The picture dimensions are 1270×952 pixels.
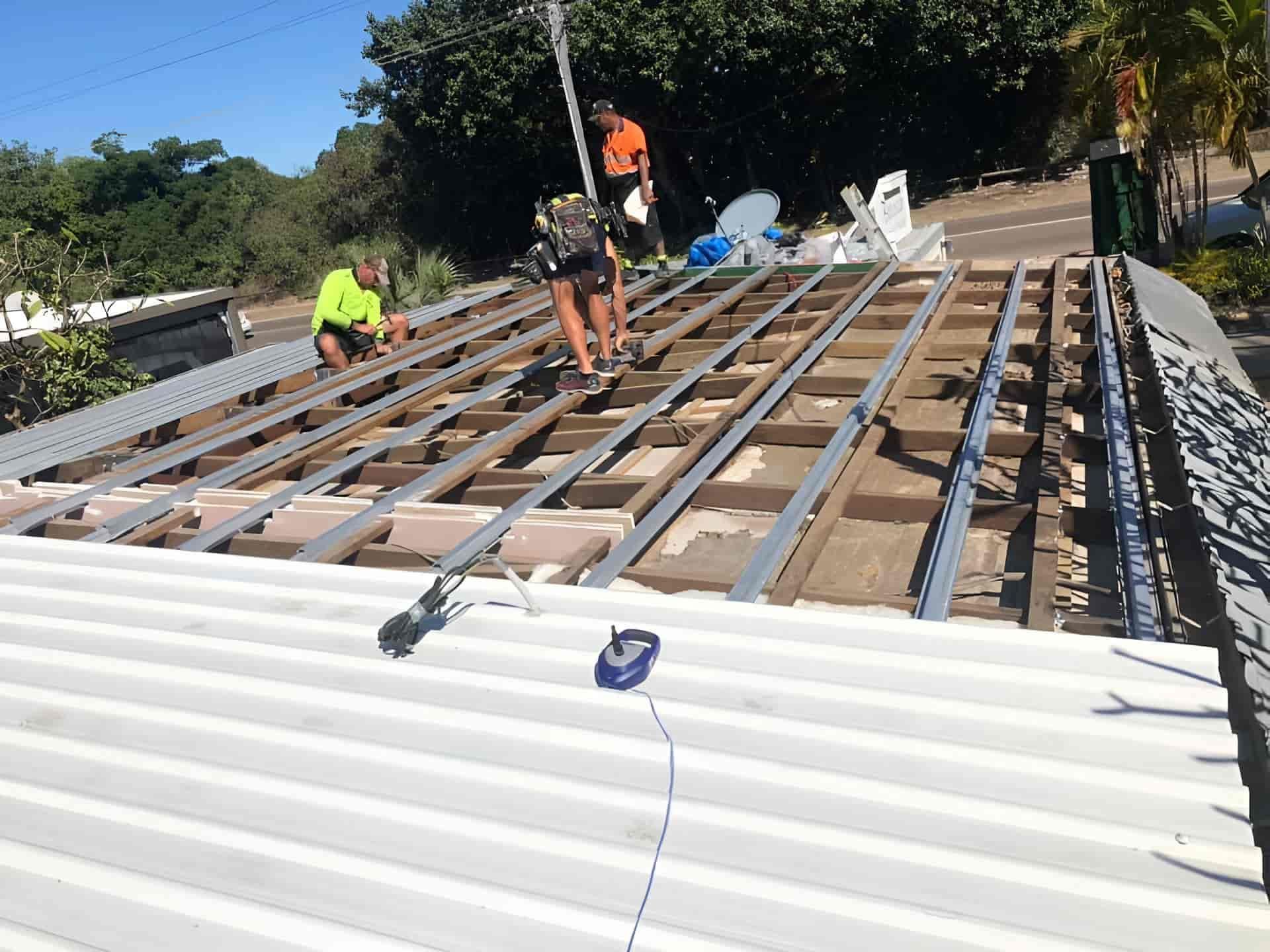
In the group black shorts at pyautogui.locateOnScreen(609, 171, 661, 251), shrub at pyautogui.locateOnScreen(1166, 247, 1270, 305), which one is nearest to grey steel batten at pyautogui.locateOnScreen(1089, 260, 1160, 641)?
black shorts at pyautogui.locateOnScreen(609, 171, 661, 251)

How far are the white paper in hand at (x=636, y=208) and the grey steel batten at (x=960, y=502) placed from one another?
4.52m

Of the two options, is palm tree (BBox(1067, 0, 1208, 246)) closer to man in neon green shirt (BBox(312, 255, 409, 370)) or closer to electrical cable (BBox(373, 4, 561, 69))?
man in neon green shirt (BBox(312, 255, 409, 370))

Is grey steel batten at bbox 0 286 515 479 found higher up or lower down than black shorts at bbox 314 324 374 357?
lower down

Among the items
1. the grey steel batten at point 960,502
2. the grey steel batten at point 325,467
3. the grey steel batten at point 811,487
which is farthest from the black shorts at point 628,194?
the grey steel batten at point 960,502

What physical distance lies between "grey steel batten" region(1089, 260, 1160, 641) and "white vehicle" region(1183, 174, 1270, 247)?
9617 millimetres

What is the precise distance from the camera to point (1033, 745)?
2062 mm

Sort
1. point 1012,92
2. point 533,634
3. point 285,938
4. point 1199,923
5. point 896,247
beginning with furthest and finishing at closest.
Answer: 1. point 1012,92
2. point 896,247
3. point 533,634
4. point 285,938
5. point 1199,923

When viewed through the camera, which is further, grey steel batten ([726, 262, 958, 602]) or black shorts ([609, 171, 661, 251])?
black shorts ([609, 171, 661, 251])

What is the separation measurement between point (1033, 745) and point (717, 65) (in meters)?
28.5

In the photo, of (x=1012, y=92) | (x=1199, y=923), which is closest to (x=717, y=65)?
(x=1012, y=92)

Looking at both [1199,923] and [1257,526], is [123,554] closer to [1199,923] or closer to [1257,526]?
[1199,923]

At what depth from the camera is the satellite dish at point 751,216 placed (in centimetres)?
1002

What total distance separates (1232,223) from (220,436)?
46.3 ft

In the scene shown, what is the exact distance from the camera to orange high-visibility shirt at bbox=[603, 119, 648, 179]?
8484 mm
